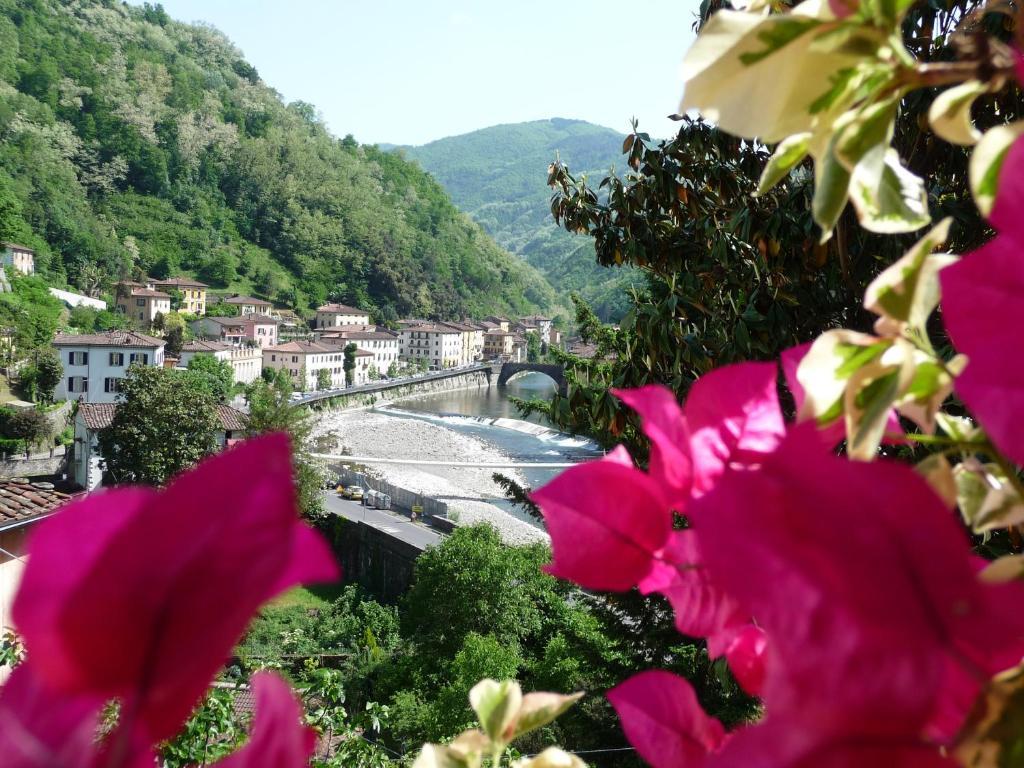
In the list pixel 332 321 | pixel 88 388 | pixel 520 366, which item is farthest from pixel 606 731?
pixel 332 321

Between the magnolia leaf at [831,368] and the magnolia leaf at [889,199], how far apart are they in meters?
0.04

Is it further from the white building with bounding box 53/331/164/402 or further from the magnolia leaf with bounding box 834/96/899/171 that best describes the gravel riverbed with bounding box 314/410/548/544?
the magnolia leaf with bounding box 834/96/899/171

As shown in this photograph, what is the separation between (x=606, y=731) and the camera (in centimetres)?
509

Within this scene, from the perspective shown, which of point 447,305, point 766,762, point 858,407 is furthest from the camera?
point 447,305

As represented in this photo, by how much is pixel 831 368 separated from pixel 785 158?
0.10 metres

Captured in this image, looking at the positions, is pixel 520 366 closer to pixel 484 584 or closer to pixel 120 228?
pixel 120 228

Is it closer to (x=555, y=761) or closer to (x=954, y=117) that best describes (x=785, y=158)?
(x=954, y=117)

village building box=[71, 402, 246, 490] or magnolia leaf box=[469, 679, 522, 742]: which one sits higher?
magnolia leaf box=[469, 679, 522, 742]

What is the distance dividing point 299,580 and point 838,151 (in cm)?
19

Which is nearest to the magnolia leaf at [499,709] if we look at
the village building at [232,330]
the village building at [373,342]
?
the village building at [232,330]

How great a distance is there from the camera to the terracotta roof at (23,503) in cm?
393

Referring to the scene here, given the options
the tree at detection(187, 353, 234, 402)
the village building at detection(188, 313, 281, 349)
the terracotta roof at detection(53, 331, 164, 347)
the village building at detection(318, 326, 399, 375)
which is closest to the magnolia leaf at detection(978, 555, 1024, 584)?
the terracotta roof at detection(53, 331, 164, 347)

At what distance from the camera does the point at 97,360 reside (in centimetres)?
2108

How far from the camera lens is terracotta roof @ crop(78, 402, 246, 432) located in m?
14.9
